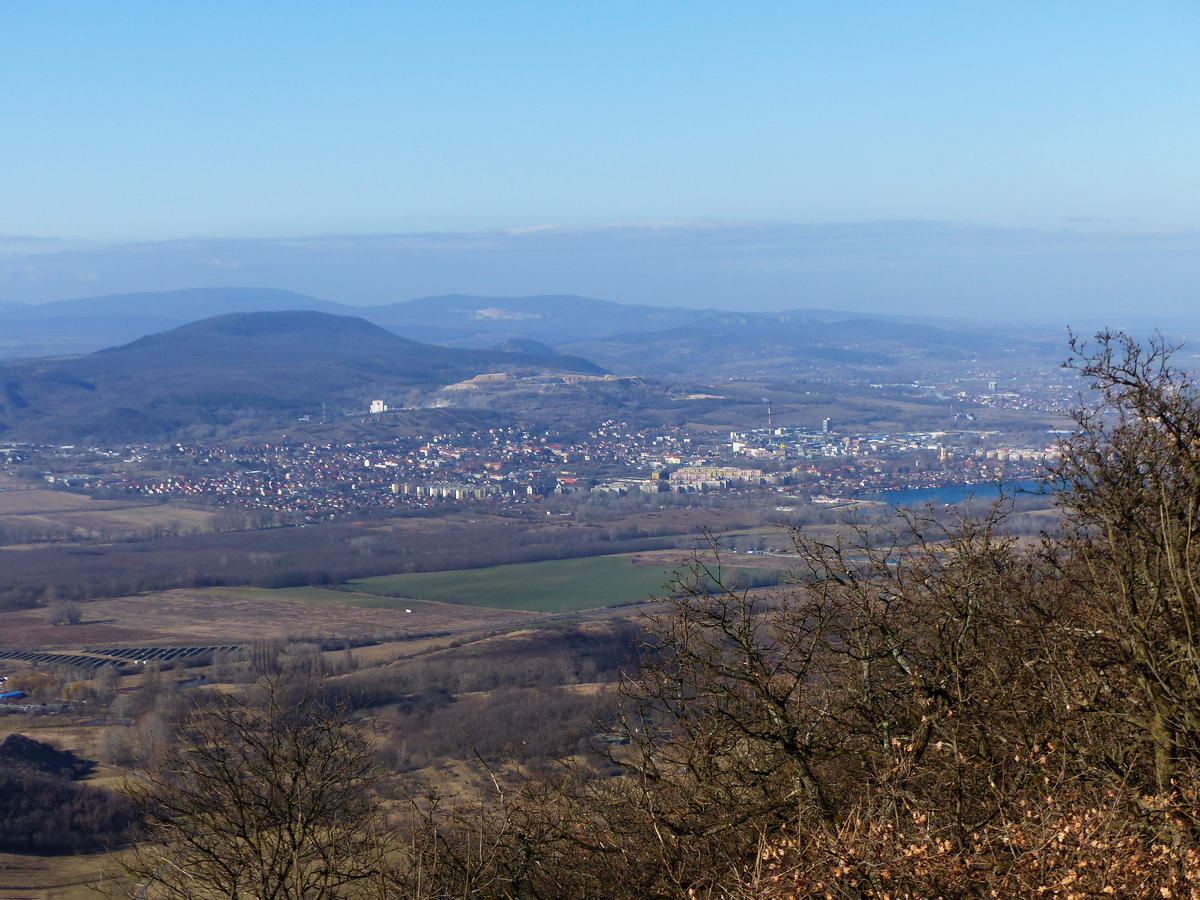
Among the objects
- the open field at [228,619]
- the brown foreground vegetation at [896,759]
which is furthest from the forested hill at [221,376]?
the brown foreground vegetation at [896,759]

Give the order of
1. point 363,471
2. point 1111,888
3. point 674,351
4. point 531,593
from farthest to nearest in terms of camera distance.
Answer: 1. point 674,351
2. point 363,471
3. point 531,593
4. point 1111,888

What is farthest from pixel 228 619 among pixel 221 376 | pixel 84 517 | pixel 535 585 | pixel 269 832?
pixel 221 376

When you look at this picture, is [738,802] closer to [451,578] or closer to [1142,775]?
[1142,775]

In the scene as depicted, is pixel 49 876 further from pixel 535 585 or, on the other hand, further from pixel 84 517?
pixel 84 517

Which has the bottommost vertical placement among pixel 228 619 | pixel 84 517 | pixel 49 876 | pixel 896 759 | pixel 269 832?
pixel 84 517

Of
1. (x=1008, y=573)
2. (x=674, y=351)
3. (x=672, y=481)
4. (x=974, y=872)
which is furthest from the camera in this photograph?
(x=674, y=351)

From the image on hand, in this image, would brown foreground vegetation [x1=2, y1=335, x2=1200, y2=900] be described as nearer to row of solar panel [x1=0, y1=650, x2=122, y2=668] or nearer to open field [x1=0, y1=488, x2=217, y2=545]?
row of solar panel [x1=0, y1=650, x2=122, y2=668]

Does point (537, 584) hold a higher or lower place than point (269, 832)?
lower

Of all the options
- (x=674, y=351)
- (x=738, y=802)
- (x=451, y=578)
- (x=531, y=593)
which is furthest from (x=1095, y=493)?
(x=674, y=351)

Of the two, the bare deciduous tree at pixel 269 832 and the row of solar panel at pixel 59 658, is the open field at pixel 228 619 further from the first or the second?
the bare deciduous tree at pixel 269 832
